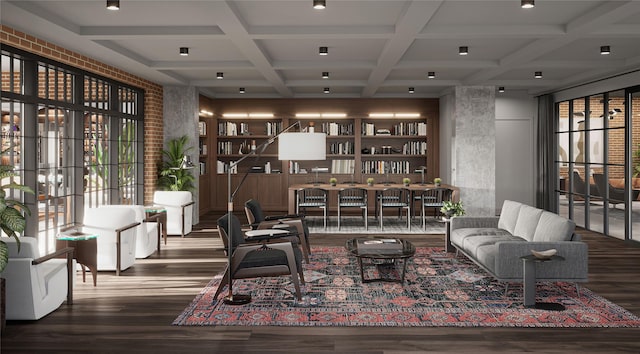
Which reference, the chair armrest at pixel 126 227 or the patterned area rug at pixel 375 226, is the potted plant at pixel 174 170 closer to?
the patterned area rug at pixel 375 226

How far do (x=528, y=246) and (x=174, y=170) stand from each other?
7.12 meters

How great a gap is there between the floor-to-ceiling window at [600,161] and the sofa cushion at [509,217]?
3000 mm

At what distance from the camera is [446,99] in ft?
42.3

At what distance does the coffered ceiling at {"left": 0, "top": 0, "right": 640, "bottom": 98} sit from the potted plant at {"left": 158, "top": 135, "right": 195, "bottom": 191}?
4.04 ft

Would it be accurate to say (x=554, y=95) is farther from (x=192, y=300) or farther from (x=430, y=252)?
(x=192, y=300)

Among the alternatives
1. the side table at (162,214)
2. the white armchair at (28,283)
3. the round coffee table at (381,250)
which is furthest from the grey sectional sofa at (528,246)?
the side table at (162,214)

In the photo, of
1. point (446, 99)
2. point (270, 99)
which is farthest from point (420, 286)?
point (270, 99)

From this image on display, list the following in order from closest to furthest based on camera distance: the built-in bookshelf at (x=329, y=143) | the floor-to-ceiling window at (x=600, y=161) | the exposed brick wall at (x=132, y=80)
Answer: the exposed brick wall at (x=132, y=80), the floor-to-ceiling window at (x=600, y=161), the built-in bookshelf at (x=329, y=143)

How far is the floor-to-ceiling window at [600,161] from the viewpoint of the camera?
948cm

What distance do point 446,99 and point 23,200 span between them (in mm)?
9199

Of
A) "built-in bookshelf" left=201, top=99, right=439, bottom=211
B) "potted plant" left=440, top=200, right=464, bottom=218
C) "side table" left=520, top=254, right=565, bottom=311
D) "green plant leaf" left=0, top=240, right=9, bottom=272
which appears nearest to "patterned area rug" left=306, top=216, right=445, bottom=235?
"built-in bookshelf" left=201, top=99, right=439, bottom=211

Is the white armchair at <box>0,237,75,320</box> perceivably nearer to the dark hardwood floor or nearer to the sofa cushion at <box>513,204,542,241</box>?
the dark hardwood floor

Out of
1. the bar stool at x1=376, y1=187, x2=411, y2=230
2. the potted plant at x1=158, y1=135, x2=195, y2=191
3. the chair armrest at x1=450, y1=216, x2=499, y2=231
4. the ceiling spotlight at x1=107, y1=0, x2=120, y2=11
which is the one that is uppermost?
the ceiling spotlight at x1=107, y1=0, x2=120, y2=11

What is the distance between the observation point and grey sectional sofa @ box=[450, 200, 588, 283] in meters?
5.67
